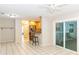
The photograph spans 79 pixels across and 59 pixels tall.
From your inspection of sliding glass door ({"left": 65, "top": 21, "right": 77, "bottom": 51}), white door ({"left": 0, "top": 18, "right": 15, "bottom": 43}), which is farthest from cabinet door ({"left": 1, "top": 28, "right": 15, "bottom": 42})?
sliding glass door ({"left": 65, "top": 21, "right": 77, "bottom": 51})

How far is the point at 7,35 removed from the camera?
31.5 feet

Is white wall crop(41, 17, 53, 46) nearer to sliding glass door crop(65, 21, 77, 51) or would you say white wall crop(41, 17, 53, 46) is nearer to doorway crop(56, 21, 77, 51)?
doorway crop(56, 21, 77, 51)

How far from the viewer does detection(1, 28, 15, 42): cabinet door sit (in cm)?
947

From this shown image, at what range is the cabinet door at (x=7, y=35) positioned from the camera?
9.47 meters

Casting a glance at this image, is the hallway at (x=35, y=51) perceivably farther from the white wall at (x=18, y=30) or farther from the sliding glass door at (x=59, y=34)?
the white wall at (x=18, y=30)

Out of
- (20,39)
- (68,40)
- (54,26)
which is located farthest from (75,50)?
(20,39)

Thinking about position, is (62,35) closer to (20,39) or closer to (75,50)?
(75,50)

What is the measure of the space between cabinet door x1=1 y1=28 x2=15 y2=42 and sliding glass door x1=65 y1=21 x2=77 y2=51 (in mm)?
4500

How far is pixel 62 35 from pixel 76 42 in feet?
4.88

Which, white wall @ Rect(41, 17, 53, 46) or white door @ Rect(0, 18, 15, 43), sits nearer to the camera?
white wall @ Rect(41, 17, 53, 46)

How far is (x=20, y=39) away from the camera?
980cm

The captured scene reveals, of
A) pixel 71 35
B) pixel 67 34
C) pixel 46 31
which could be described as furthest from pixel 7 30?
pixel 71 35

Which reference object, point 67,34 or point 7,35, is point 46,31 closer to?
point 67,34

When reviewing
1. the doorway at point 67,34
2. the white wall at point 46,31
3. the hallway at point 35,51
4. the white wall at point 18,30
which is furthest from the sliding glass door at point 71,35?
the white wall at point 18,30
